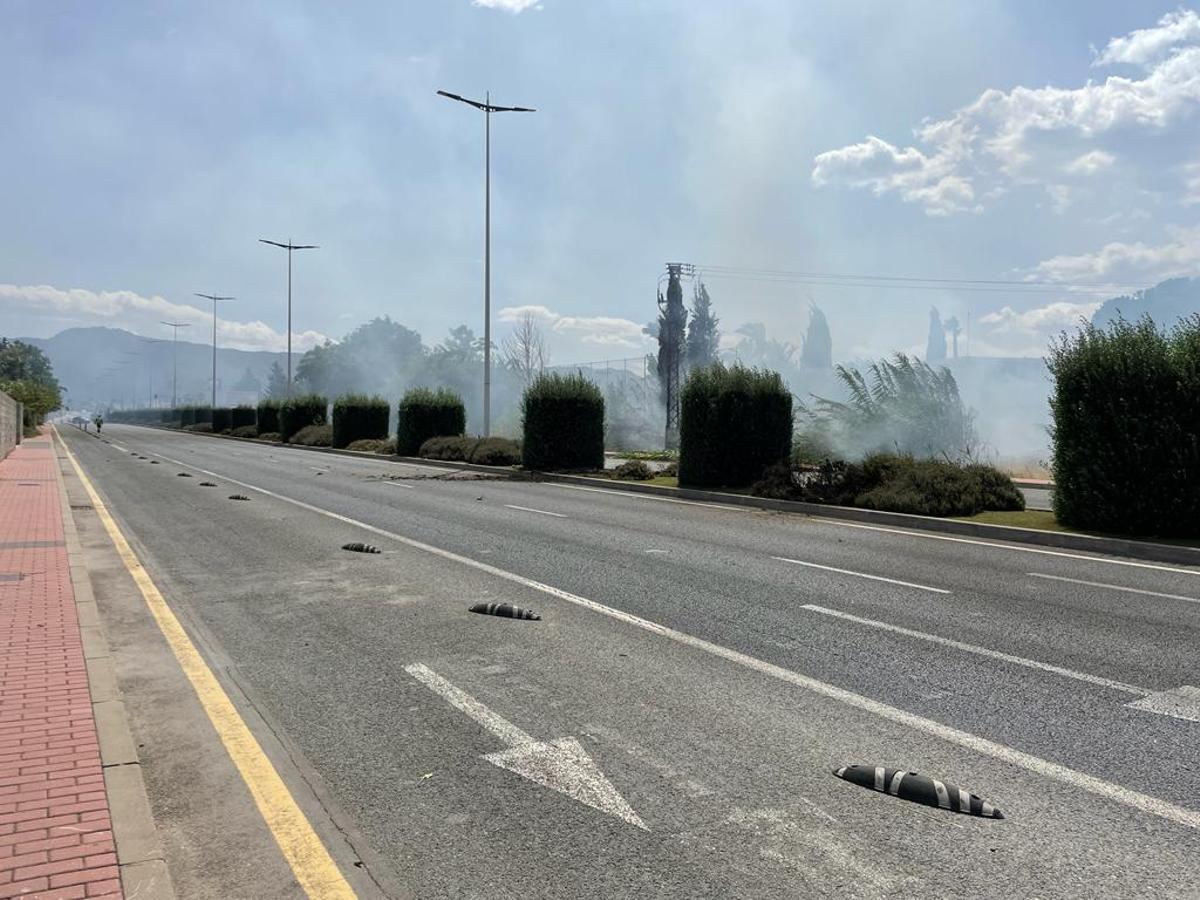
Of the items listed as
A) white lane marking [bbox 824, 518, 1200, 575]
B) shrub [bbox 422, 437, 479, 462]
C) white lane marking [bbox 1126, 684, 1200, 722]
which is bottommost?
white lane marking [bbox 1126, 684, 1200, 722]

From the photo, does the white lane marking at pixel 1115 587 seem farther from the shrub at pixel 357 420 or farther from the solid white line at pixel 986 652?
the shrub at pixel 357 420

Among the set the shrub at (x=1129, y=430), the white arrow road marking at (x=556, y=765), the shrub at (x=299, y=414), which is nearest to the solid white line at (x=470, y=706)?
the white arrow road marking at (x=556, y=765)

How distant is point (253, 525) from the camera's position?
13.5 metres

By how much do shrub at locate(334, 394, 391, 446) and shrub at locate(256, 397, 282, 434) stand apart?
16.7 m

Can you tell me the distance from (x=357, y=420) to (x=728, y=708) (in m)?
42.8

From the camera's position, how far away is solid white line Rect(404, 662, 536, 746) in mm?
4595

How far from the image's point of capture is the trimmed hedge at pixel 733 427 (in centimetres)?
2019

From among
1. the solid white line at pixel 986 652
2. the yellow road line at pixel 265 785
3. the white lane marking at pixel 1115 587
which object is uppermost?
the white lane marking at pixel 1115 587

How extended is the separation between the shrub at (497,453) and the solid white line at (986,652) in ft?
71.5

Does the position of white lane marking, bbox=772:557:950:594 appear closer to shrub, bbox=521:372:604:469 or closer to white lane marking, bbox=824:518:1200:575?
white lane marking, bbox=824:518:1200:575

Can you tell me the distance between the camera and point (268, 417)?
60.8 m

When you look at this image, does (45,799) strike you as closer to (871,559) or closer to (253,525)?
(871,559)

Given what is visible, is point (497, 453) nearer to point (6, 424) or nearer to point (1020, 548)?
point (6, 424)

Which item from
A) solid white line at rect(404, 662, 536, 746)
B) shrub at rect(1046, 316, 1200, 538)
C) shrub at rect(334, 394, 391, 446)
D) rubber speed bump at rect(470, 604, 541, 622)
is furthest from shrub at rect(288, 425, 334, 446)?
solid white line at rect(404, 662, 536, 746)
